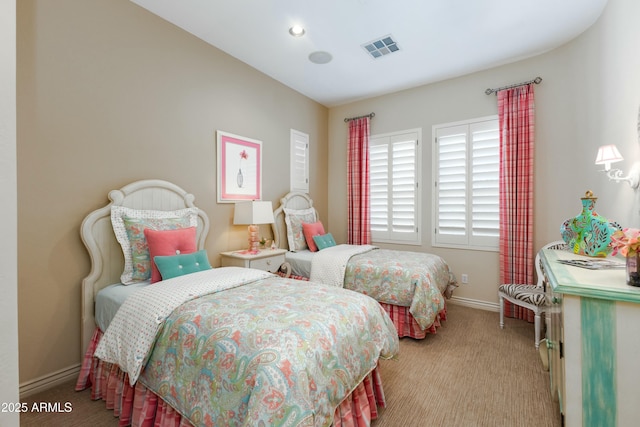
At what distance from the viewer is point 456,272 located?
3.81m

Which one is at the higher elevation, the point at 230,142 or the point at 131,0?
the point at 131,0

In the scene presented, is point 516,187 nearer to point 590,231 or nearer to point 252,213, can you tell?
point 590,231

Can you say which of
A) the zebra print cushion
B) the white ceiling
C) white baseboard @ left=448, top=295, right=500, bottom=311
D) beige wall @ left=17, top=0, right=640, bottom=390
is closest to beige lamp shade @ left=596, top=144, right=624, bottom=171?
beige wall @ left=17, top=0, right=640, bottom=390

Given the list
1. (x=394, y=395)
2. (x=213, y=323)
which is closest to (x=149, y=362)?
(x=213, y=323)

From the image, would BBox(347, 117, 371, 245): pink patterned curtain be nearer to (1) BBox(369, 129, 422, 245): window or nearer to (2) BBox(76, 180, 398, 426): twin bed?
(1) BBox(369, 129, 422, 245): window

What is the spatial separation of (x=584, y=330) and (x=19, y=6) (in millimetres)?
3696

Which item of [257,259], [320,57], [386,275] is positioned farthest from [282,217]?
[320,57]

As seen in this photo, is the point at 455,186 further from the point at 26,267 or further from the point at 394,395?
the point at 26,267

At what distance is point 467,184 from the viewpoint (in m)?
3.68

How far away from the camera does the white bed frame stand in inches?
82.4

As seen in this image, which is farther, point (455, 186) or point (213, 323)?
point (455, 186)

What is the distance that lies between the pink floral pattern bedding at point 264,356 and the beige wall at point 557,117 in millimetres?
1973

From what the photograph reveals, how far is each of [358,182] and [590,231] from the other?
2979 mm

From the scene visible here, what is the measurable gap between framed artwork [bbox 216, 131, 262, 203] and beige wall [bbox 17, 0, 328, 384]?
12 cm
